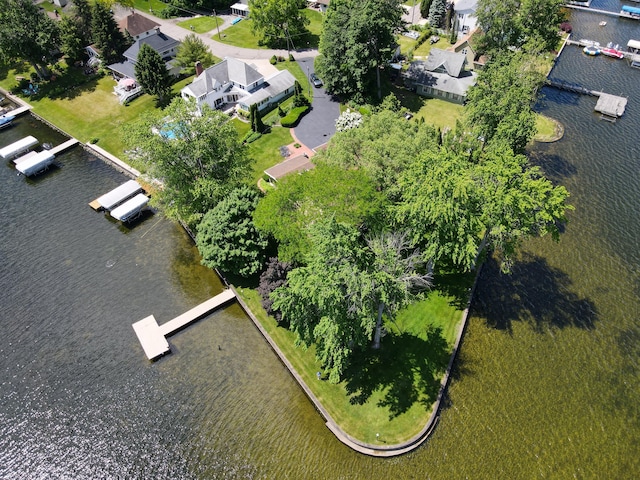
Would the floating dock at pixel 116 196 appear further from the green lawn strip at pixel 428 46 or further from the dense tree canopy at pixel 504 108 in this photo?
the green lawn strip at pixel 428 46

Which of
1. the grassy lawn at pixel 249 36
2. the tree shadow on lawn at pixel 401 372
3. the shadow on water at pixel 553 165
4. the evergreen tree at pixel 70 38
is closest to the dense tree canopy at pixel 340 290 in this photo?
the tree shadow on lawn at pixel 401 372

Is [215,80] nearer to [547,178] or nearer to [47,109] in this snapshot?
[47,109]

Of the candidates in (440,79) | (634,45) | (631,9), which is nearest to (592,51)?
(634,45)

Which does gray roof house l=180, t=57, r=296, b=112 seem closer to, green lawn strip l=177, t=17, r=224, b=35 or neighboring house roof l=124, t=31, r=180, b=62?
neighboring house roof l=124, t=31, r=180, b=62

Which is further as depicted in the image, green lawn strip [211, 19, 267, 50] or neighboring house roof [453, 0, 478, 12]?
green lawn strip [211, 19, 267, 50]

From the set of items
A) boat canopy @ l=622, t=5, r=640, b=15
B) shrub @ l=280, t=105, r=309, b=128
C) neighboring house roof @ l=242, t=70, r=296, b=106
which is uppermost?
boat canopy @ l=622, t=5, r=640, b=15

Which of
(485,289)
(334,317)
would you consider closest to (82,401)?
(334,317)

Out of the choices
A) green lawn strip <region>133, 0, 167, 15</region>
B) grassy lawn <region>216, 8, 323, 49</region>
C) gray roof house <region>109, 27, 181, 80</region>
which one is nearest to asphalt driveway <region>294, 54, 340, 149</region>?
grassy lawn <region>216, 8, 323, 49</region>
